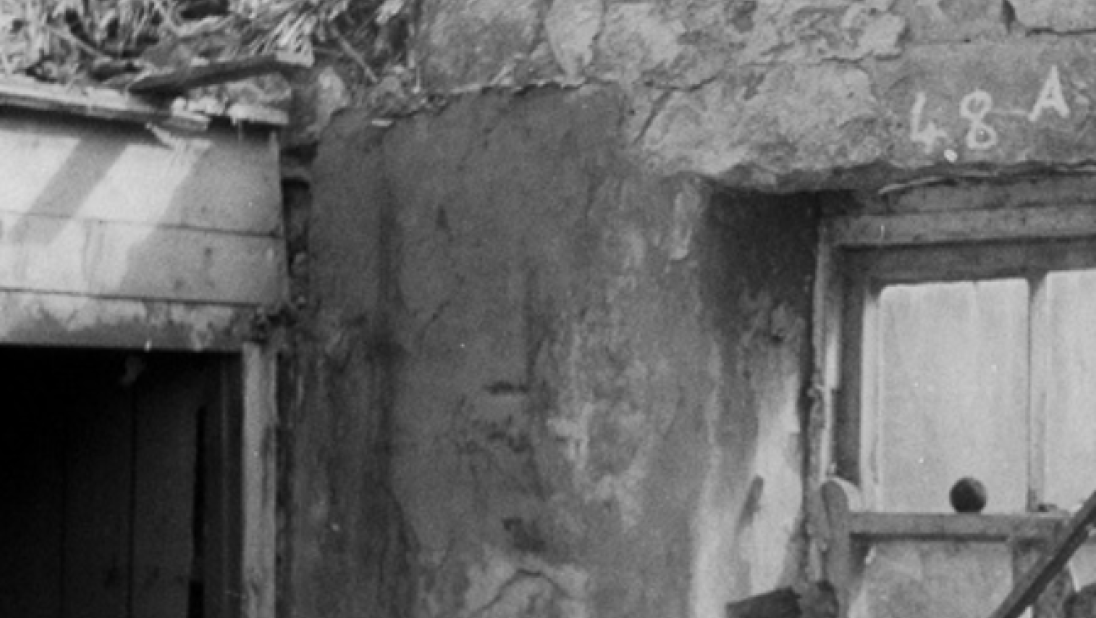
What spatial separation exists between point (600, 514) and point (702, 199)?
2.02 ft

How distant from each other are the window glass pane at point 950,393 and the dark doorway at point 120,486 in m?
1.36

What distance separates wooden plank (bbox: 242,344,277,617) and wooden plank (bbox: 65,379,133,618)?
13.2 inches

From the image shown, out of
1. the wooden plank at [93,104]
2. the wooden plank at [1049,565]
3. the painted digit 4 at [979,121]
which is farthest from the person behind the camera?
the wooden plank at [93,104]

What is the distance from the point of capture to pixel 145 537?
5.27 metres

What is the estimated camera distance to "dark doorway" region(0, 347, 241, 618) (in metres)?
5.13

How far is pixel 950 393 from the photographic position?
466 cm

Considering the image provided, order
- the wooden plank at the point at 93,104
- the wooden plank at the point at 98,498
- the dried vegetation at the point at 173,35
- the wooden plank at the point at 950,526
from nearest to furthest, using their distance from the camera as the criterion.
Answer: the wooden plank at the point at 950,526, the wooden plank at the point at 93,104, the dried vegetation at the point at 173,35, the wooden plank at the point at 98,498

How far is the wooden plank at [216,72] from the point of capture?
15.3 ft

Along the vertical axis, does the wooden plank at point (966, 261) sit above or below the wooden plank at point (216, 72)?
below

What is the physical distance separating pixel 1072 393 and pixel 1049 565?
0.43m

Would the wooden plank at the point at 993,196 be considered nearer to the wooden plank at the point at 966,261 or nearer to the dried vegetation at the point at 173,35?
the wooden plank at the point at 966,261

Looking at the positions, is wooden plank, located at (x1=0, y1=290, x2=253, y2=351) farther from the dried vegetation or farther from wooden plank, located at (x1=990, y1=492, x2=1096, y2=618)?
wooden plank, located at (x1=990, y1=492, x2=1096, y2=618)

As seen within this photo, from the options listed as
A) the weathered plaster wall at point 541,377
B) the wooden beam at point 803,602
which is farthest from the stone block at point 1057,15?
the wooden beam at point 803,602

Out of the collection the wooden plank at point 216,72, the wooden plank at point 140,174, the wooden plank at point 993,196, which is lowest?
the wooden plank at point 993,196
